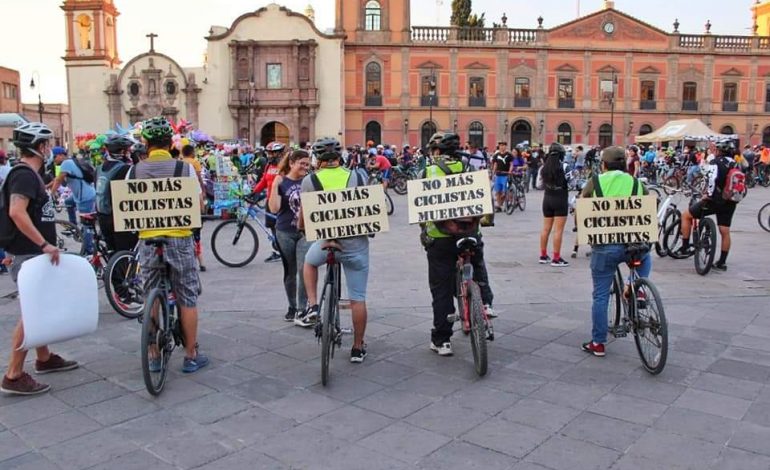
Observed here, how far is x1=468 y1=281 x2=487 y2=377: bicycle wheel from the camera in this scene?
466 centimetres

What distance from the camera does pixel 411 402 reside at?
14.2 feet

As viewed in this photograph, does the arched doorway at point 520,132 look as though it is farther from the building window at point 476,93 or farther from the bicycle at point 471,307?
the bicycle at point 471,307

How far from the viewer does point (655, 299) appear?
4.68 metres

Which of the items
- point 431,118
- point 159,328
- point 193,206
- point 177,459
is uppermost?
point 431,118

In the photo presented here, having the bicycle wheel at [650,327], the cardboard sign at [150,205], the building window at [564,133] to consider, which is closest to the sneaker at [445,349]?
the bicycle wheel at [650,327]

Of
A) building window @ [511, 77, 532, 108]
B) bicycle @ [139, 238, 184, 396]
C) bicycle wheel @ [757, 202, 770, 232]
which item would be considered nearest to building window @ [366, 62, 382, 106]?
building window @ [511, 77, 532, 108]

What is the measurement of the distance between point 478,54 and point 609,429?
139 ft

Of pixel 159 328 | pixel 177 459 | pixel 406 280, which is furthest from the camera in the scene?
pixel 406 280

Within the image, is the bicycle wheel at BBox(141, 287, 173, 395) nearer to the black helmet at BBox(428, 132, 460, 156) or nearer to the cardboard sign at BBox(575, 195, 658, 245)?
the black helmet at BBox(428, 132, 460, 156)

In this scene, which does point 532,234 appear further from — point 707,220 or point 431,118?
point 431,118

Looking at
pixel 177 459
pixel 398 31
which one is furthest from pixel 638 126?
pixel 177 459

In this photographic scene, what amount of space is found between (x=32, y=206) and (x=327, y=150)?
2089mm

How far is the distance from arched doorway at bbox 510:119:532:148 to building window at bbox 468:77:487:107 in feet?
8.86

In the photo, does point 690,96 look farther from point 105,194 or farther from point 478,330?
point 478,330
